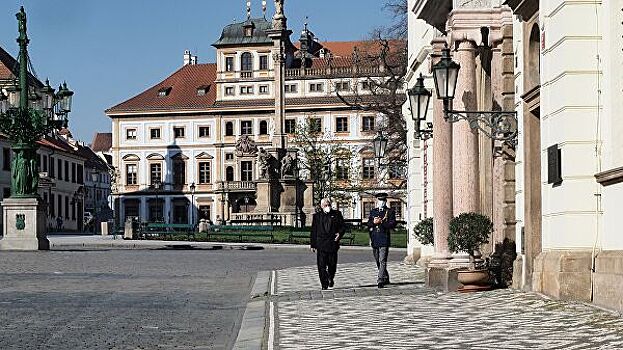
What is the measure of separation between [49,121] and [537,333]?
1251 inches

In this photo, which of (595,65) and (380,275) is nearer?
(595,65)

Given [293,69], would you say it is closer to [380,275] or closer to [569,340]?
[380,275]

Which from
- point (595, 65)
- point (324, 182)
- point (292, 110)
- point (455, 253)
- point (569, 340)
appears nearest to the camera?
point (569, 340)

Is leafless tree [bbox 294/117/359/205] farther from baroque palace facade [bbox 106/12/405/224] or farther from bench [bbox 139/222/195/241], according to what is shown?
bench [bbox 139/222/195/241]

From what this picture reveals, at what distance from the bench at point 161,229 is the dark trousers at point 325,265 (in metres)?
37.4

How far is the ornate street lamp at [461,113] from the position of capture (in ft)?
60.6

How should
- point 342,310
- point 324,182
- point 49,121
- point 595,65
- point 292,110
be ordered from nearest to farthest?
point 595,65 → point 342,310 → point 49,121 → point 324,182 → point 292,110

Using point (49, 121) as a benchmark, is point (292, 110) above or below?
above

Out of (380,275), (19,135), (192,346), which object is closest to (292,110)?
(19,135)

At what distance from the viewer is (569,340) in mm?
11281

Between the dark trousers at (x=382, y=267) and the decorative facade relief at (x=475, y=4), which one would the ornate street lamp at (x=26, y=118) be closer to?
the dark trousers at (x=382, y=267)

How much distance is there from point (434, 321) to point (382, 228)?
809cm

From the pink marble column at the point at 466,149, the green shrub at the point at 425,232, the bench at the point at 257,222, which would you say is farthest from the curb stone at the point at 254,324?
the bench at the point at 257,222

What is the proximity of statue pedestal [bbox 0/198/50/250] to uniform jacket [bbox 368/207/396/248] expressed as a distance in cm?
2290
